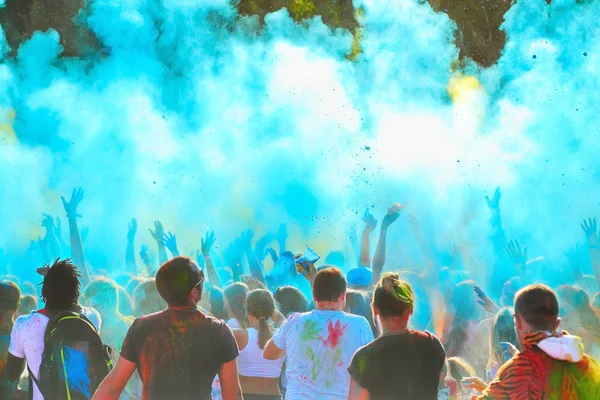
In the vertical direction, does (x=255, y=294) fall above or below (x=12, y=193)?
below

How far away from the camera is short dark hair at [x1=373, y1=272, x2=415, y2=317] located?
2783 millimetres

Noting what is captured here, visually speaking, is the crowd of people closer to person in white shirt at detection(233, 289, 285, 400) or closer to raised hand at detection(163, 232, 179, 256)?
person in white shirt at detection(233, 289, 285, 400)

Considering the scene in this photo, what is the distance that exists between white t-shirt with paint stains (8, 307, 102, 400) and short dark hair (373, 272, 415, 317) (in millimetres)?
1359

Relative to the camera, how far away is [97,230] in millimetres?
13844

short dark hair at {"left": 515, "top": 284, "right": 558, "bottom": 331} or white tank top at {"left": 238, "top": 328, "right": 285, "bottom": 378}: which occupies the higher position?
white tank top at {"left": 238, "top": 328, "right": 285, "bottom": 378}

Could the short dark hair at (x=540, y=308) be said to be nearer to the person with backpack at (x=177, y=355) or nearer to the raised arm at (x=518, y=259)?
the person with backpack at (x=177, y=355)

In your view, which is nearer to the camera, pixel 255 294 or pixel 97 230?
pixel 255 294

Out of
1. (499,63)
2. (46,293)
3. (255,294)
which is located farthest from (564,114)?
(46,293)

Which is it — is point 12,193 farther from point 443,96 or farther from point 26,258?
point 443,96

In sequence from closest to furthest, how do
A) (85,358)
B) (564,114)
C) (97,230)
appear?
(85,358) → (564,114) → (97,230)

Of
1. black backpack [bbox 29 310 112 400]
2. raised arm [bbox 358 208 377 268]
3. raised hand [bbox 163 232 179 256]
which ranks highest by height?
raised hand [bbox 163 232 179 256]

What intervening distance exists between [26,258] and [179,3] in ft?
18.1

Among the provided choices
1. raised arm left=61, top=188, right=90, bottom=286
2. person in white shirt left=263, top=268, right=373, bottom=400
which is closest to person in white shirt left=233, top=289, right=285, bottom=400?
person in white shirt left=263, top=268, right=373, bottom=400

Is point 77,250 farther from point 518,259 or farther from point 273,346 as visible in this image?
point 273,346
